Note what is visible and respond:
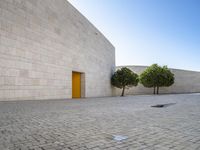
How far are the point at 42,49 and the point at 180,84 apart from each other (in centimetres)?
3047

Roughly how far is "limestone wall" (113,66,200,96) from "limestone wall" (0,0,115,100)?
16.9 metres

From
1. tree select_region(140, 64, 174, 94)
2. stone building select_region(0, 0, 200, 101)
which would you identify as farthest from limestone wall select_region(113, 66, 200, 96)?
stone building select_region(0, 0, 200, 101)

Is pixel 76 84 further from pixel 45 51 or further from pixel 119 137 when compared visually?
pixel 119 137

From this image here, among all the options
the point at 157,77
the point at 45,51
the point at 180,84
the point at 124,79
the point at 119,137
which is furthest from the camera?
the point at 180,84

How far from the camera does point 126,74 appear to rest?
20984 millimetres

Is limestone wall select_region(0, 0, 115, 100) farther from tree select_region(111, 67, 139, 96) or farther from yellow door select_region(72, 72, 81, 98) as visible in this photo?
tree select_region(111, 67, 139, 96)

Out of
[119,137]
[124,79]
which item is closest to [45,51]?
[119,137]

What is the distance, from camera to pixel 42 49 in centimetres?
1025

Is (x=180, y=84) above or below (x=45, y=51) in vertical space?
below

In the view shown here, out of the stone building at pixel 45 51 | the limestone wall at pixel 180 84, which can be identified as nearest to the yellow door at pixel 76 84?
the stone building at pixel 45 51

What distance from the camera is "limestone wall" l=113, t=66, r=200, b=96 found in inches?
1216

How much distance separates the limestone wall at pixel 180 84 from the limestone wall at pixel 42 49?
666 inches

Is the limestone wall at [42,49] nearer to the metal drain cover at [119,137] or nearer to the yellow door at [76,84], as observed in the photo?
the yellow door at [76,84]

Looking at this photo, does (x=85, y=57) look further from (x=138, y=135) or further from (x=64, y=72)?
(x=138, y=135)
